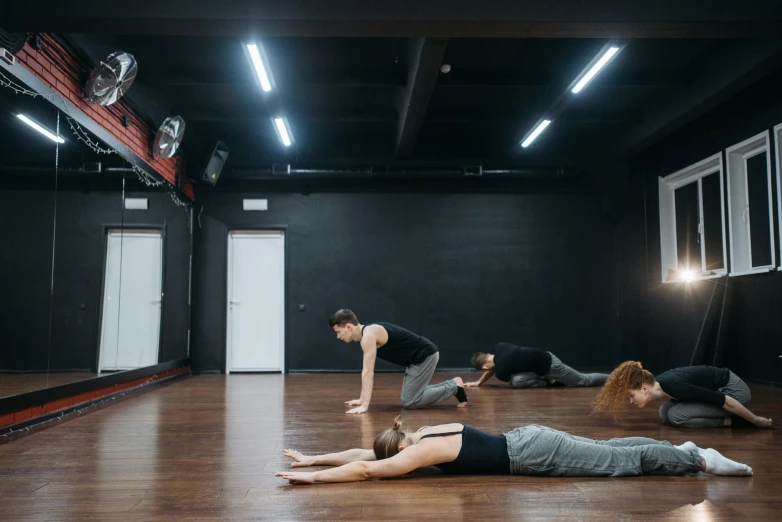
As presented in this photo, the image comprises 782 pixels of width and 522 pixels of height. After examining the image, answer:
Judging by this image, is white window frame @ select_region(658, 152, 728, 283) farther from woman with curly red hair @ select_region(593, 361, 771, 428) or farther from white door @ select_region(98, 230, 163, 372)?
white door @ select_region(98, 230, 163, 372)

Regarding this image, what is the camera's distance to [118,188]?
672 cm

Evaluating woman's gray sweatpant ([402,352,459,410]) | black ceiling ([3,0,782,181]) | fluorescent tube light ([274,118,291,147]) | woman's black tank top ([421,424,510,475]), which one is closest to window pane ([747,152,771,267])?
black ceiling ([3,0,782,181])

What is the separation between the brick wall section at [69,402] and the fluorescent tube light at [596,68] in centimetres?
596

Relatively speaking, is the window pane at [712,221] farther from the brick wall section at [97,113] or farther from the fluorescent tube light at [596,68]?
the brick wall section at [97,113]

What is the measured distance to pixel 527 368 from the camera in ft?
23.8

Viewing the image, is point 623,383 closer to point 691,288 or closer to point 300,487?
point 300,487

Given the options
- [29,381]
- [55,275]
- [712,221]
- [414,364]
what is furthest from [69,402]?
[712,221]

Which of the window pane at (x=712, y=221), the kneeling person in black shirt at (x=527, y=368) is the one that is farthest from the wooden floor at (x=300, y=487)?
the window pane at (x=712, y=221)

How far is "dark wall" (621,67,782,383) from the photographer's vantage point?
7.16m

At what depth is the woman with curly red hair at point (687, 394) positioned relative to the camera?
13.2 ft

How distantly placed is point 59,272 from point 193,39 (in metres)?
2.68

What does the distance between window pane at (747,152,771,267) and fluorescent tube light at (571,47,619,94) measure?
2508 millimetres

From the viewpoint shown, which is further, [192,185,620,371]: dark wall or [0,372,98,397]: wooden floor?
[192,185,620,371]: dark wall

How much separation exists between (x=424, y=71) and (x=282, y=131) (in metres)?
3.10
